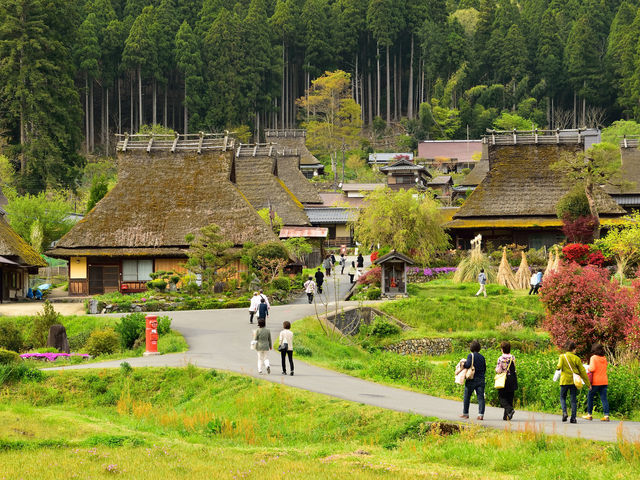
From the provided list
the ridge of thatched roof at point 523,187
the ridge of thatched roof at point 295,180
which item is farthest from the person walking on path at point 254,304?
Answer: the ridge of thatched roof at point 295,180

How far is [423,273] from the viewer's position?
1571 inches

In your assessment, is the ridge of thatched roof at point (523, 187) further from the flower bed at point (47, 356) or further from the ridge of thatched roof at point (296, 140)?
the ridge of thatched roof at point (296, 140)

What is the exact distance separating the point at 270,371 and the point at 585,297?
10.00 m

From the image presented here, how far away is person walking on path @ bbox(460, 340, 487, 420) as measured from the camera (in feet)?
48.6

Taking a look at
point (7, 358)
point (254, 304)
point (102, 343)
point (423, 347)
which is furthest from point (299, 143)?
point (7, 358)

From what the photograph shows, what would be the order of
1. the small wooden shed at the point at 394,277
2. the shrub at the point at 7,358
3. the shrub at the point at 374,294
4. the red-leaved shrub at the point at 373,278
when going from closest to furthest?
the shrub at the point at 7,358, the small wooden shed at the point at 394,277, the shrub at the point at 374,294, the red-leaved shrub at the point at 373,278

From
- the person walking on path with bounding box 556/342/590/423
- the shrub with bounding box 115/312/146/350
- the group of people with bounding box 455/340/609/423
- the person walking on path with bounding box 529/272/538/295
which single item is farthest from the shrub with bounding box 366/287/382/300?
the person walking on path with bounding box 556/342/590/423

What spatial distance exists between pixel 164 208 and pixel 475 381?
2906cm

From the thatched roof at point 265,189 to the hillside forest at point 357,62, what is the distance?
13.2 metres

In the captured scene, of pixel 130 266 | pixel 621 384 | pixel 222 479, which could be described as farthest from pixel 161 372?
pixel 130 266

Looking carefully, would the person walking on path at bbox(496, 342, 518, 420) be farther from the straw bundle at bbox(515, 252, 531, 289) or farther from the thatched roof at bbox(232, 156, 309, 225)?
the thatched roof at bbox(232, 156, 309, 225)

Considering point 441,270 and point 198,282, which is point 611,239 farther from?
point 198,282

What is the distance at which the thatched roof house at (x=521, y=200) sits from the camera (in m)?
44.6

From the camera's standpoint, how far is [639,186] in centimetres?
5453
